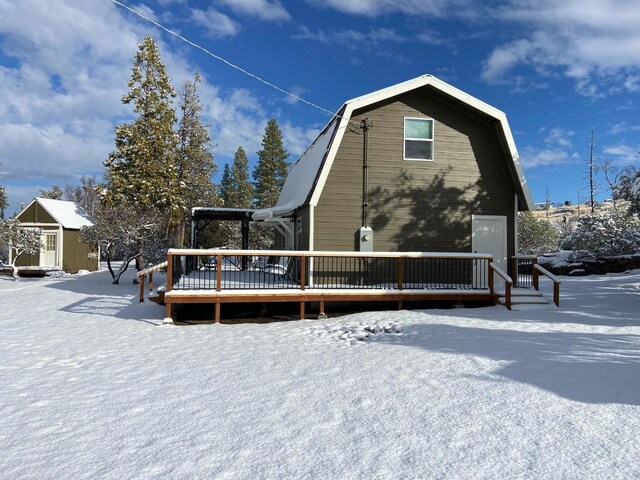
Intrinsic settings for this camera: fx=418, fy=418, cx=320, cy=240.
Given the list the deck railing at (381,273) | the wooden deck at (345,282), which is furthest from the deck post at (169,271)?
the deck railing at (381,273)

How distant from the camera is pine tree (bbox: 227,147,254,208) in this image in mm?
44281

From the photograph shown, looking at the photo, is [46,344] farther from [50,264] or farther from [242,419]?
[50,264]

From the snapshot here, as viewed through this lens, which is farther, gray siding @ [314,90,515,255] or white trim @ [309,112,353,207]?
gray siding @ [314,90,515,255]

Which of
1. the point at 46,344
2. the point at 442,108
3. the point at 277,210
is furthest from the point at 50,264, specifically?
the point at 442,108

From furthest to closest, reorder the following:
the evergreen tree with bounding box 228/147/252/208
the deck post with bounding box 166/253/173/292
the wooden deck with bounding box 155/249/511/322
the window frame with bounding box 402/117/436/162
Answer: the evergreen tree with bounding box 228/147/252/208 → the window frame with bounding box 402/117/436/162 → the wooden deck with bounding box 155/249/511/322 → the deck post with bounding box 166/253/173/292

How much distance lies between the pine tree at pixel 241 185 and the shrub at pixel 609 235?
3011 cm

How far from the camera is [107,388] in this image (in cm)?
488

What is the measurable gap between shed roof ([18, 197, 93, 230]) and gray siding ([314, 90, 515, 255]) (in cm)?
2097

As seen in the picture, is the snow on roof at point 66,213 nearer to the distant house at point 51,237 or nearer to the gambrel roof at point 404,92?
the distant house at point 51,237

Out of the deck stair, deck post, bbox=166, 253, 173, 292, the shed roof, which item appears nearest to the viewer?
deck post, bbox=166, 253, 173, 292

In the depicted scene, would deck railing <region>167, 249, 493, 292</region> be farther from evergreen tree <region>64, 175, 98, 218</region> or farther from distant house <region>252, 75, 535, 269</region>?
evergreen tree <region>64, 175, 98, 218</region>

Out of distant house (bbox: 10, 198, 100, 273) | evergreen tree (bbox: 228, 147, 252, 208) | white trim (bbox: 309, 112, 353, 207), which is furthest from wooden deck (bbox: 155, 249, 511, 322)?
evergreen tree (bbox: 228, 147, 252, 208)

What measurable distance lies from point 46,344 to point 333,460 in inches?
248

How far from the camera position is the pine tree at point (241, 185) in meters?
44.3
